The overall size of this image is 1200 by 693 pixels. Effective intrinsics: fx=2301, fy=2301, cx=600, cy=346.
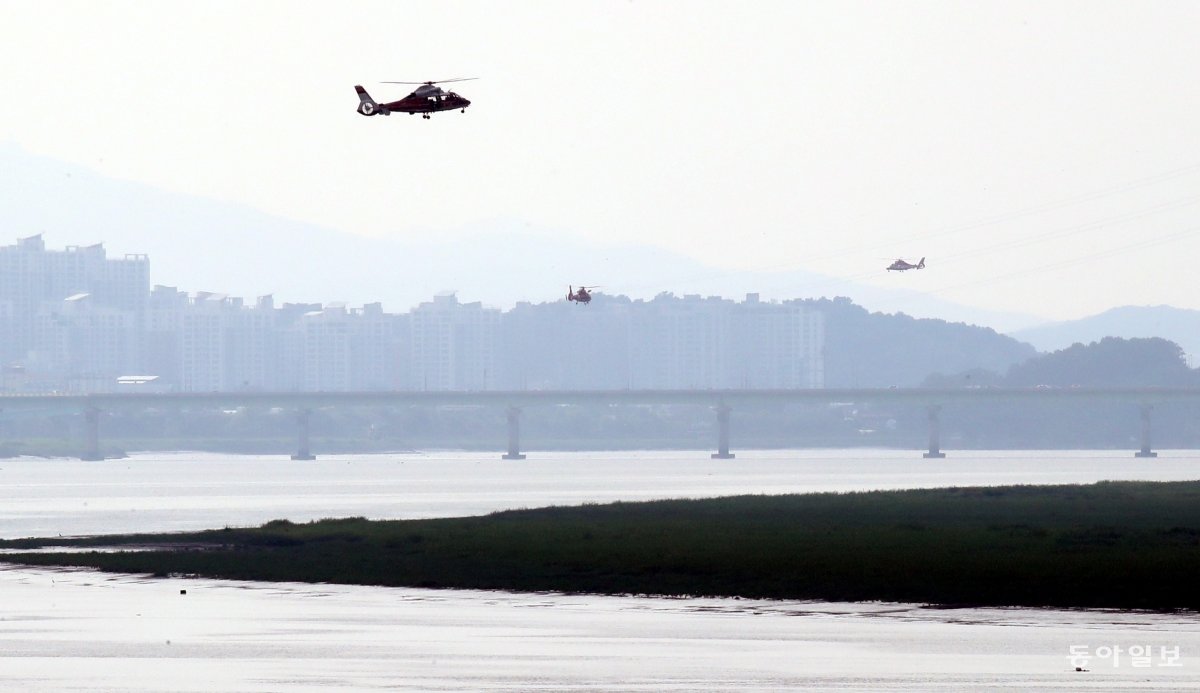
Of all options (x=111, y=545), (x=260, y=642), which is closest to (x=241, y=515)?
(x=111, y=545)

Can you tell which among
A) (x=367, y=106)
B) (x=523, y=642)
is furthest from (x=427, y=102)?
(x=523, y=642)

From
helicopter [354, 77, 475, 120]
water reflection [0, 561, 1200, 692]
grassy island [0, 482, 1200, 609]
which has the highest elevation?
helicopter [354, 77, 475, 120]

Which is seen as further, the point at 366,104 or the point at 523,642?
the point at 366,104

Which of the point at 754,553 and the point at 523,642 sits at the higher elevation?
the point at 754,553

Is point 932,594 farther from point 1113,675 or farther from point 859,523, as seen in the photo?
point 859,523

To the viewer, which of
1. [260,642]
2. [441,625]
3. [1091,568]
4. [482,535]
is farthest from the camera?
[482,535]
